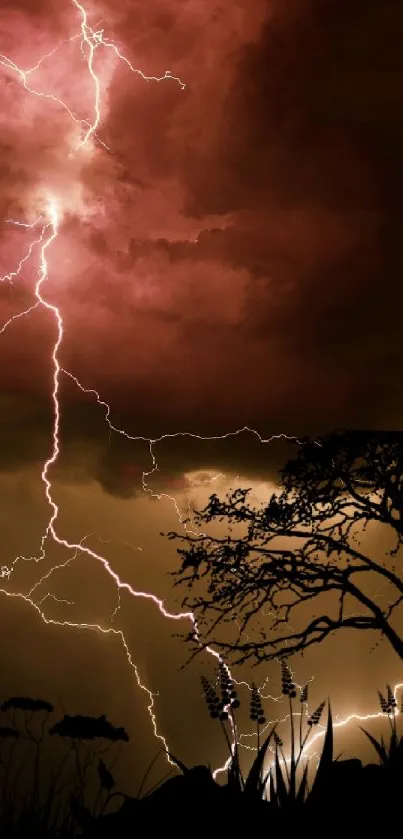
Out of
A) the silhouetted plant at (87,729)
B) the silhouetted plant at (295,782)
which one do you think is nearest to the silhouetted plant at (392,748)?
the silhouetted plant at (295,782)

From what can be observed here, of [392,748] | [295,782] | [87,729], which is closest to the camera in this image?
[87,729]

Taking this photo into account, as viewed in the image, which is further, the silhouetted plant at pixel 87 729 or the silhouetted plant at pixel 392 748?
the silhouetted plant at pixel 392 748

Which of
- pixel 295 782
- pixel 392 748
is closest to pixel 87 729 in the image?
pixel 295 782

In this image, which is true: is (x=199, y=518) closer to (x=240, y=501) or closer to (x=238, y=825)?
(x=240, y=501)

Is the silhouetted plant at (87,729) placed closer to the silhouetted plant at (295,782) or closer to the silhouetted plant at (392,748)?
the silhouetted plant at (295,782)

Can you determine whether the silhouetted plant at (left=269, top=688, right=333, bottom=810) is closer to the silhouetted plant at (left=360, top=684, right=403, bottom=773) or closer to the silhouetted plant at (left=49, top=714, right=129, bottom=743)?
the silhouetted plant at (left=360, top=684, right=403, bottom=773)

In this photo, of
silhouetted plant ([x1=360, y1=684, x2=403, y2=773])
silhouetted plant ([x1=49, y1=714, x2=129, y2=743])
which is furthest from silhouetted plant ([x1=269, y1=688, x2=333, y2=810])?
silhouetted plant ([x1=49, y1=714, x2=129, y2=743])

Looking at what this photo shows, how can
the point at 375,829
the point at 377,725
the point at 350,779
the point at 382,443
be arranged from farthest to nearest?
the point at 377,725
the point at 382,443
the point at 350,779
the point at 375,829

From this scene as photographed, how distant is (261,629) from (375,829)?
7347 mm

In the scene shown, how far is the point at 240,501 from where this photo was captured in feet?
40.4

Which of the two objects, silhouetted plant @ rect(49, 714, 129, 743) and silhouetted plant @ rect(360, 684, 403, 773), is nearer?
silhouetted plant @ rect(49, 714, 129, 743)

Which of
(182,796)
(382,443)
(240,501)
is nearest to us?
(182,796)

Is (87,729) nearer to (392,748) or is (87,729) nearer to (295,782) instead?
(295,782)

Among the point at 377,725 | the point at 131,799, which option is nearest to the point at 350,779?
the point at 131,799
